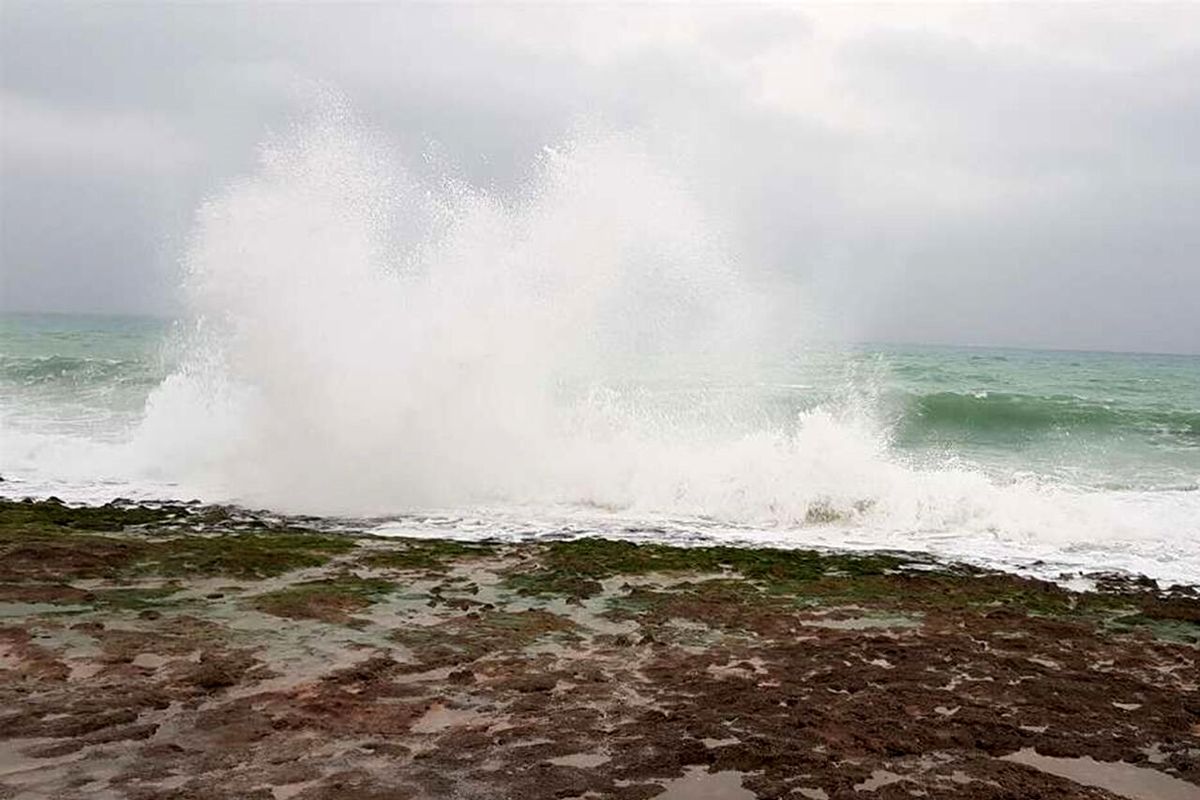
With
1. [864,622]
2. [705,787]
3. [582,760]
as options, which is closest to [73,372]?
[864,622]

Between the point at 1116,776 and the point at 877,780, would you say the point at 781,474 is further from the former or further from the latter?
the point at 877,780

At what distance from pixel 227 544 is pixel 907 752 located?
8.01m

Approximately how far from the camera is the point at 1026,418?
28.7 metres

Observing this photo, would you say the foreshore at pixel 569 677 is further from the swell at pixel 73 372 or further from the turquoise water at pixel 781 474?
the swell at pixel 73 372

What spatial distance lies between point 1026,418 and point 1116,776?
25326 mm

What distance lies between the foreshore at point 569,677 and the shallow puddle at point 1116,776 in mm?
23

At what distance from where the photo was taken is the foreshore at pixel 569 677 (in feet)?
17.3

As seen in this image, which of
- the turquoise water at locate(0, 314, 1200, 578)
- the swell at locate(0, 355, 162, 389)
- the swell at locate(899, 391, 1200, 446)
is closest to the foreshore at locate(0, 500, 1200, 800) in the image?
the turquoise water at locate(0, 314, 1200, 578)

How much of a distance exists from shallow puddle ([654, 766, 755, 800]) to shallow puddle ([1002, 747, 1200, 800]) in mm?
1764

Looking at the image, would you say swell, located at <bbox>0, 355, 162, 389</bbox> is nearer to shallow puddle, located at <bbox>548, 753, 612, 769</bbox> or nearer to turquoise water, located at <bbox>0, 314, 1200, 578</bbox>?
turquoise water, located at <bbox>0, 314, 1200, 578</bbox>

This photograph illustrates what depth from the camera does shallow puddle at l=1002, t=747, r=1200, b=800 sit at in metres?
5.27

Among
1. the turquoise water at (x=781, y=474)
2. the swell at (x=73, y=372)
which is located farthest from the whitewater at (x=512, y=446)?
the swell at (x=73, y=372)

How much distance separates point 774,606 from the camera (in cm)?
901

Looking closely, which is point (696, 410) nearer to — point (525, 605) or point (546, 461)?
point (546, 461)
